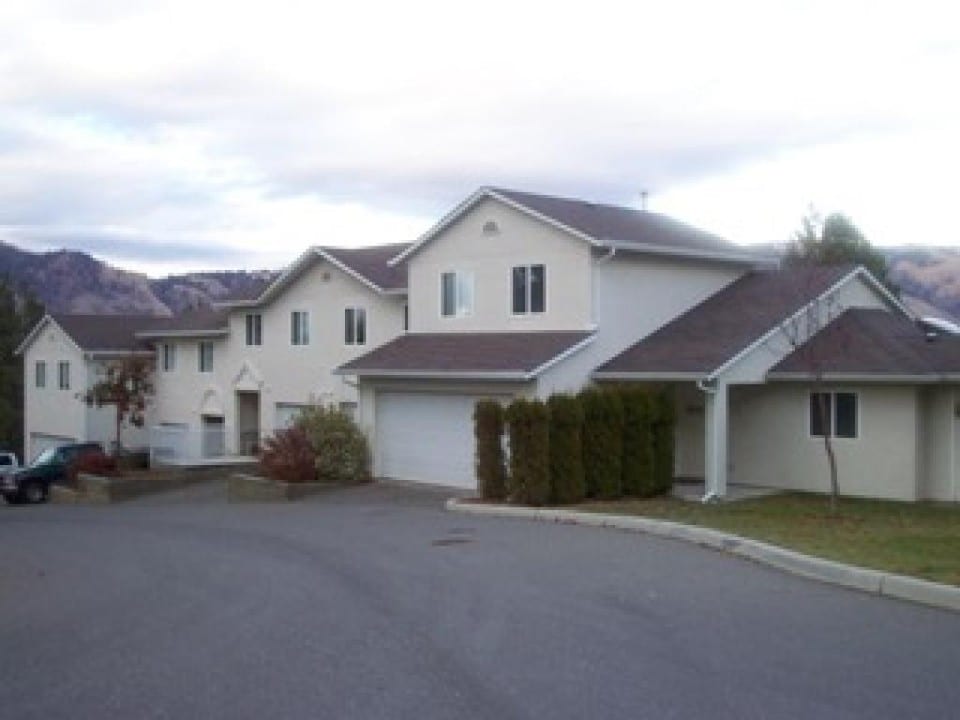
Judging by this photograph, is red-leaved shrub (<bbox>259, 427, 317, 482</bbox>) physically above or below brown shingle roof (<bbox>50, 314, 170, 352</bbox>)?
below

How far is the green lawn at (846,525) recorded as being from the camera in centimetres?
1374

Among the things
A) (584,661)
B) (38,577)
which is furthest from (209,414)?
(584,661)

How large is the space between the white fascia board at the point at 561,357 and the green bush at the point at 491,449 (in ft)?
4.46

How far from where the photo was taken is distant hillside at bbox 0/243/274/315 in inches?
4715

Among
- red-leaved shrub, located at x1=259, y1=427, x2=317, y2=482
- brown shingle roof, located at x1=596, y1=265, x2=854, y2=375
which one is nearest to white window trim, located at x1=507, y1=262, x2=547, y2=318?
brown shingle roof, located at x1=596, y1=265, x2=854, y2=375

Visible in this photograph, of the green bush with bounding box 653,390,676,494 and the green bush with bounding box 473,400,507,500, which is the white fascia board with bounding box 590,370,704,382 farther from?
the green bush with bounding box 473,400,507,500

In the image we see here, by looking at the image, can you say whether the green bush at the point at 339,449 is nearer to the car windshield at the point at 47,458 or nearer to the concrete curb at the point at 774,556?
the concrete curb at the point at 774,556

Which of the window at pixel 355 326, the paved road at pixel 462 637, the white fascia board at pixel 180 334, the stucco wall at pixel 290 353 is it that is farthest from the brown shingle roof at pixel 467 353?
the white fascia board at pixel 180 334

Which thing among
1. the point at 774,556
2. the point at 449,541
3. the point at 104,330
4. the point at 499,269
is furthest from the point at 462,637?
the point at 104,330

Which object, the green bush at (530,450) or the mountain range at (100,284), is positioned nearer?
the green bush at (530,450)

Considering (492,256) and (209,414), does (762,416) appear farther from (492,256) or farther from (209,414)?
(209,414)

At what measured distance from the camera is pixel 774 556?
14609 millimetres

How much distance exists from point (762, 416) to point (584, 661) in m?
18.2

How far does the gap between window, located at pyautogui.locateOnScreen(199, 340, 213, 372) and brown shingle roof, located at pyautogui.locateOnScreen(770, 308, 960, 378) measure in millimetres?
24534
